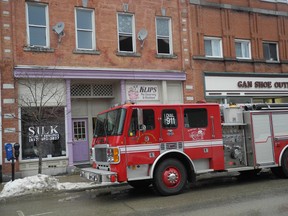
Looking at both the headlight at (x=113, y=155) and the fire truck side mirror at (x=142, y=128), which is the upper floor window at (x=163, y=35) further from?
the headlight at (x=113, y=155)

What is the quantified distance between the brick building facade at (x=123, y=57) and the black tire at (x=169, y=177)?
6113 millimetres

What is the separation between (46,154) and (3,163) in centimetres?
178

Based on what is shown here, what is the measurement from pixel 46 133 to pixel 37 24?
468 cm

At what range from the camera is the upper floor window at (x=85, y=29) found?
52.1 ft

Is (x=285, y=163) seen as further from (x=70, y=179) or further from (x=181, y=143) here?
(x=70, y=179)

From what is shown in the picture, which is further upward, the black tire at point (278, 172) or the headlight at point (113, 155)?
the headlight at point (113, 155)

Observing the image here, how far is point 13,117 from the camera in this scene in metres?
13.8

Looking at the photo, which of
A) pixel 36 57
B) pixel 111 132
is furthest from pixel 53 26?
pixel 111 132

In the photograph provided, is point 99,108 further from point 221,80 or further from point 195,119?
point 195,119

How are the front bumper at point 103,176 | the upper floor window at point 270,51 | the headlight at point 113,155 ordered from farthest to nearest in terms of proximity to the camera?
the upper floor window at point 270,51
the headlight at point 113,155
the front bumper at point 103,176

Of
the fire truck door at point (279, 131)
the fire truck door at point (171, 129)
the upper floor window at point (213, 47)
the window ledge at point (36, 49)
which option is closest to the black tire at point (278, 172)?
the fire truck door at point (279, 131)

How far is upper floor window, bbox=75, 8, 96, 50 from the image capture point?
15.9 m

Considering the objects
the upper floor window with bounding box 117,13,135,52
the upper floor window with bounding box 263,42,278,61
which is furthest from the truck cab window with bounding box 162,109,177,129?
the upper floor window with bounding box 263,42,278,61

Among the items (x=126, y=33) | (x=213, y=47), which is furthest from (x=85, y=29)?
(x=213, y=47)
